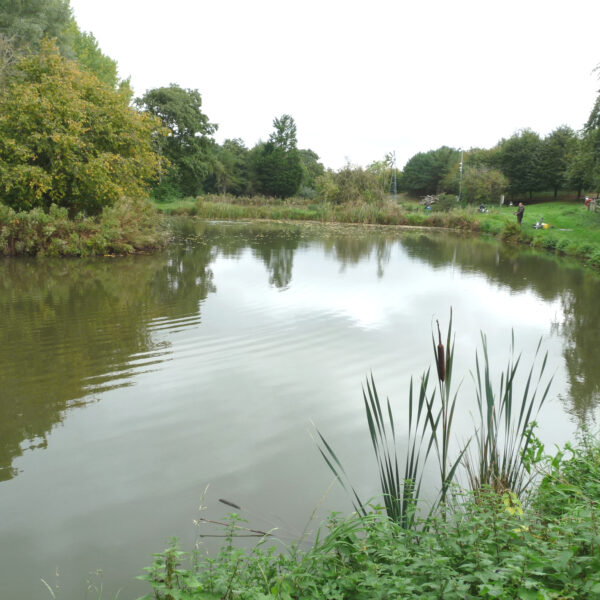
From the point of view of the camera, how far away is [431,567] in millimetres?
2416

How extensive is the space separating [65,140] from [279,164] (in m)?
49.6

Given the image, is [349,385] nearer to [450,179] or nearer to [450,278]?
[450,278]

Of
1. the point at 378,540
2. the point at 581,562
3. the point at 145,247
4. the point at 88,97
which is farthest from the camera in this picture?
the point at 145,247

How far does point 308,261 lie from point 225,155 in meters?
50.6

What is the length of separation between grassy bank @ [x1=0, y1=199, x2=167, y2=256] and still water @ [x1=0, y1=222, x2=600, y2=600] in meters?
0.97

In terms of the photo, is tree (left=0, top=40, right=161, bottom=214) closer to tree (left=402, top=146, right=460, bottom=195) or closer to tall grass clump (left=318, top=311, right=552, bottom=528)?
tall grass clump (left=318, top=311, right=552, bottom=528)

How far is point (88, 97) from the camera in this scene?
17.1 metres

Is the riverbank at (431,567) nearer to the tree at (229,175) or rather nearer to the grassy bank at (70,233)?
the grassy bank at (70,233)

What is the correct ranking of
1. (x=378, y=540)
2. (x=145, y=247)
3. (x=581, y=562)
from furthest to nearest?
1. (x=145, y=247)
2. (x=378, y=540)
3. (x=581, y=562)

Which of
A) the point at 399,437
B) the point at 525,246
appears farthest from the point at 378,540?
the point at 525,246

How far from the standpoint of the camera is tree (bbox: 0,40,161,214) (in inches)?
594

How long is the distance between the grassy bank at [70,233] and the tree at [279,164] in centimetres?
4616

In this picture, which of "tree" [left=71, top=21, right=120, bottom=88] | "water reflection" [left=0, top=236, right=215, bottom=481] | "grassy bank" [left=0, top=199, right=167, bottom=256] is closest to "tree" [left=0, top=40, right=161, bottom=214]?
"grassy bank" [left=0, top=199, right=167, bottom=256]

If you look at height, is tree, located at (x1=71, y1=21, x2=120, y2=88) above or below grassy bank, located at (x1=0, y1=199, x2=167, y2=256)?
above
